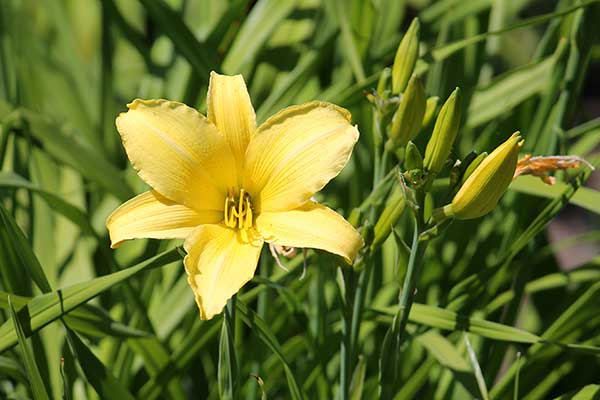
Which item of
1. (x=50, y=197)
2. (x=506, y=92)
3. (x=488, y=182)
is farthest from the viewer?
(x=506, y=92)

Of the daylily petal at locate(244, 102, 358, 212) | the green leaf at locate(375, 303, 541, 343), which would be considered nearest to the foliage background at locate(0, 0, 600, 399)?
the green leaf at locate(375, 303, 541, 343)

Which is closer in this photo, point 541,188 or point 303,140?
point 303,140

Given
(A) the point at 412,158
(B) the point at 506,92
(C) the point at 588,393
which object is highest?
(A) the point at 412,158

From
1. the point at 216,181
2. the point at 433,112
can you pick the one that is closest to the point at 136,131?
the point at 216,181

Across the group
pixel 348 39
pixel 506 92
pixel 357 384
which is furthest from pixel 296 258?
pixel 506 92

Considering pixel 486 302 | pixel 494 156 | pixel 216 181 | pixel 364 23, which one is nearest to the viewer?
pixel 494 156

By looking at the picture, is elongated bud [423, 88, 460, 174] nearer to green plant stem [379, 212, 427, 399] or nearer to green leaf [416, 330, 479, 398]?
green plant stem [379, 212, 427, 399]

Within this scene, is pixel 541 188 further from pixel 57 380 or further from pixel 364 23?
pixel 57 380

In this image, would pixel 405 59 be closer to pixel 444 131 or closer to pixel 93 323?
pixel 444 131
